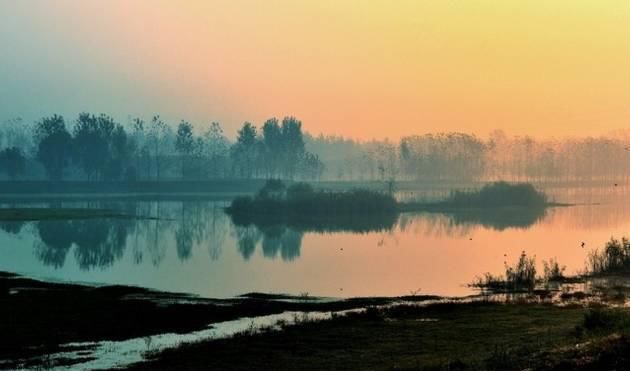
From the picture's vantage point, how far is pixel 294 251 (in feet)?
214

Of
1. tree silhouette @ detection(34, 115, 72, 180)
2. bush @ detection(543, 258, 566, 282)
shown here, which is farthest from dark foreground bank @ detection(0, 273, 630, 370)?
tree silhouette @ detection(34, 115, 72, 180)

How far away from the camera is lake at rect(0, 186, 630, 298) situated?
4703cm

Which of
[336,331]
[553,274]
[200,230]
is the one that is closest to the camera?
[336,331]

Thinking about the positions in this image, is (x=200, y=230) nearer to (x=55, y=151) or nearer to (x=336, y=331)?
(x=336, y=331)

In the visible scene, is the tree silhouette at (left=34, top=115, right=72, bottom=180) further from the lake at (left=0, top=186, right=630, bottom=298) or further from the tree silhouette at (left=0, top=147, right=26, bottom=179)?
the lake at (left=0, top=186, right=630, bottom=298)

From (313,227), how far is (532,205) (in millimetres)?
56495

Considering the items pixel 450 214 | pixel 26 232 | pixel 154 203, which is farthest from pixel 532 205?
pixel 26 232

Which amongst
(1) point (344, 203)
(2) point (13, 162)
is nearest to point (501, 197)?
(1) point (344, 203)

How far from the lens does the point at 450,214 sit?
117875mm

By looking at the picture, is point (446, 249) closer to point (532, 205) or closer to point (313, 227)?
point (313, 227)

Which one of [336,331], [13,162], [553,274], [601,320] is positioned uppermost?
[13,162]

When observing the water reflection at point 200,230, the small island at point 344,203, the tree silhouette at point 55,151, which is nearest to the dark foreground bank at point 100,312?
the water reflection at point 200,230

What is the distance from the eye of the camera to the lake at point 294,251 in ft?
154

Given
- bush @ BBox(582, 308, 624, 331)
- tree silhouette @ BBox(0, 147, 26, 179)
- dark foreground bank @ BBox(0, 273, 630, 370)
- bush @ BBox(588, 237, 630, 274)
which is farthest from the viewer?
tree silhouette @ BBox(0, 147, 26, 179)
